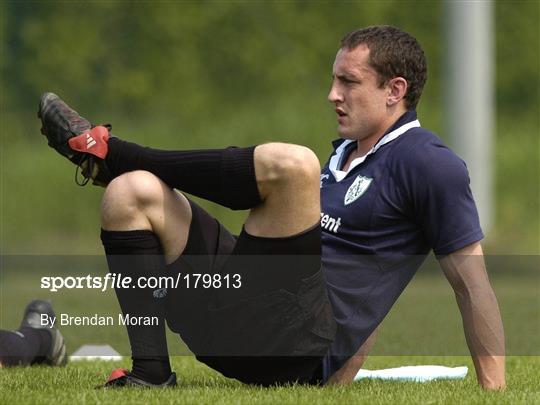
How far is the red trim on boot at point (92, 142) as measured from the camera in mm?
4309

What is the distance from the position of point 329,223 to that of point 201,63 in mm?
13782

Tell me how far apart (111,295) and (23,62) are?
25.6ft

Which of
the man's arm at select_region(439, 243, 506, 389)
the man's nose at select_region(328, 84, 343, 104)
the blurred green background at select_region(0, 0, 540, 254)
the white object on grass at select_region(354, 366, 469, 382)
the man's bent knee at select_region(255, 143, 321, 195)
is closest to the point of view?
the man's bent knee at select_region(255, 143, 321, 195)

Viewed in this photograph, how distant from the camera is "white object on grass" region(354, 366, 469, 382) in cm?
529

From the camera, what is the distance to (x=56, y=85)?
17891mm

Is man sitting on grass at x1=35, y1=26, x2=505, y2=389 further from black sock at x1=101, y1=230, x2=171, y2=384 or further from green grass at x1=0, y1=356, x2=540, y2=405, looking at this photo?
green grass at x1=0, y1=356, x2=540, y2=405

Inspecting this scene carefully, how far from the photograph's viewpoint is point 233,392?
176 inches

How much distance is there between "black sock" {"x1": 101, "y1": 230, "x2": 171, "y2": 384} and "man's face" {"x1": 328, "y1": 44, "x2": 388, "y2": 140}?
882 mm

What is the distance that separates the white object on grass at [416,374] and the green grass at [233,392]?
0.07 m

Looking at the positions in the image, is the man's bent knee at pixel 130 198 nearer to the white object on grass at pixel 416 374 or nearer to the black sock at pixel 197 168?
the black sock at pixel 197 168

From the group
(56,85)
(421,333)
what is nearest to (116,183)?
(421,333)

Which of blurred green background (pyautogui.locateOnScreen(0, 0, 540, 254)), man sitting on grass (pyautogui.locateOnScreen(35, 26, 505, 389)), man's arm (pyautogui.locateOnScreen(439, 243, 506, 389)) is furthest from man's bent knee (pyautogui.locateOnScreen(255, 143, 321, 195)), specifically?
blurred green background (pyautogui.locateOnScreen(0, 0, 540, 254))

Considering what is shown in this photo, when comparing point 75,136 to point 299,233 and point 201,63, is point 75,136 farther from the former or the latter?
point 201,63

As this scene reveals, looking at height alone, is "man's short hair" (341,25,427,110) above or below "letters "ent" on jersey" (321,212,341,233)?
above
